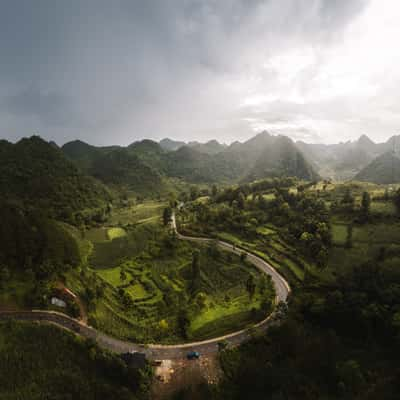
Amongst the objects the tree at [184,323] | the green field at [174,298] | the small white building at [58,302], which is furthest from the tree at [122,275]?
the tree at [184,323]

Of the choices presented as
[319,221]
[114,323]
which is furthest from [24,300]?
[319,221]

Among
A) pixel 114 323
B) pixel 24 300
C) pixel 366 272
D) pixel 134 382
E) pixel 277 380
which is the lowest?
pixel 277 380

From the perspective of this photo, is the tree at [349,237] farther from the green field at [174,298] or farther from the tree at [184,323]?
the tree at [184,323]

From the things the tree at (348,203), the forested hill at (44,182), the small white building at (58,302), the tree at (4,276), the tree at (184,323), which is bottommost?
the tree at (184,323)

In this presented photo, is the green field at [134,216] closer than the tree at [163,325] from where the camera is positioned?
No

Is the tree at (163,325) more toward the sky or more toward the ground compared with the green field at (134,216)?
more toward the ground

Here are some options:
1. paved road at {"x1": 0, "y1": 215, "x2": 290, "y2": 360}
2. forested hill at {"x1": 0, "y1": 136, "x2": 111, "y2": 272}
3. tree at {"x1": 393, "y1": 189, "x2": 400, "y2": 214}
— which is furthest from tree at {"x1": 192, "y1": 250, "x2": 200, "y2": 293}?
tree at {"x1": 393, "y1": 189, "x2": 400, "y2": 214}

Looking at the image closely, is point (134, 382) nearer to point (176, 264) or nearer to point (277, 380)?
point (277, 380)

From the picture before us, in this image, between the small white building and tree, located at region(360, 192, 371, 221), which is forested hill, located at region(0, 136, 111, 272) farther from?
tree, located at region(360, 192, 371, 221)

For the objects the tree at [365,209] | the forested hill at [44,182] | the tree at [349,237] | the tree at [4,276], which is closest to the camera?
the tree at [4,276]
